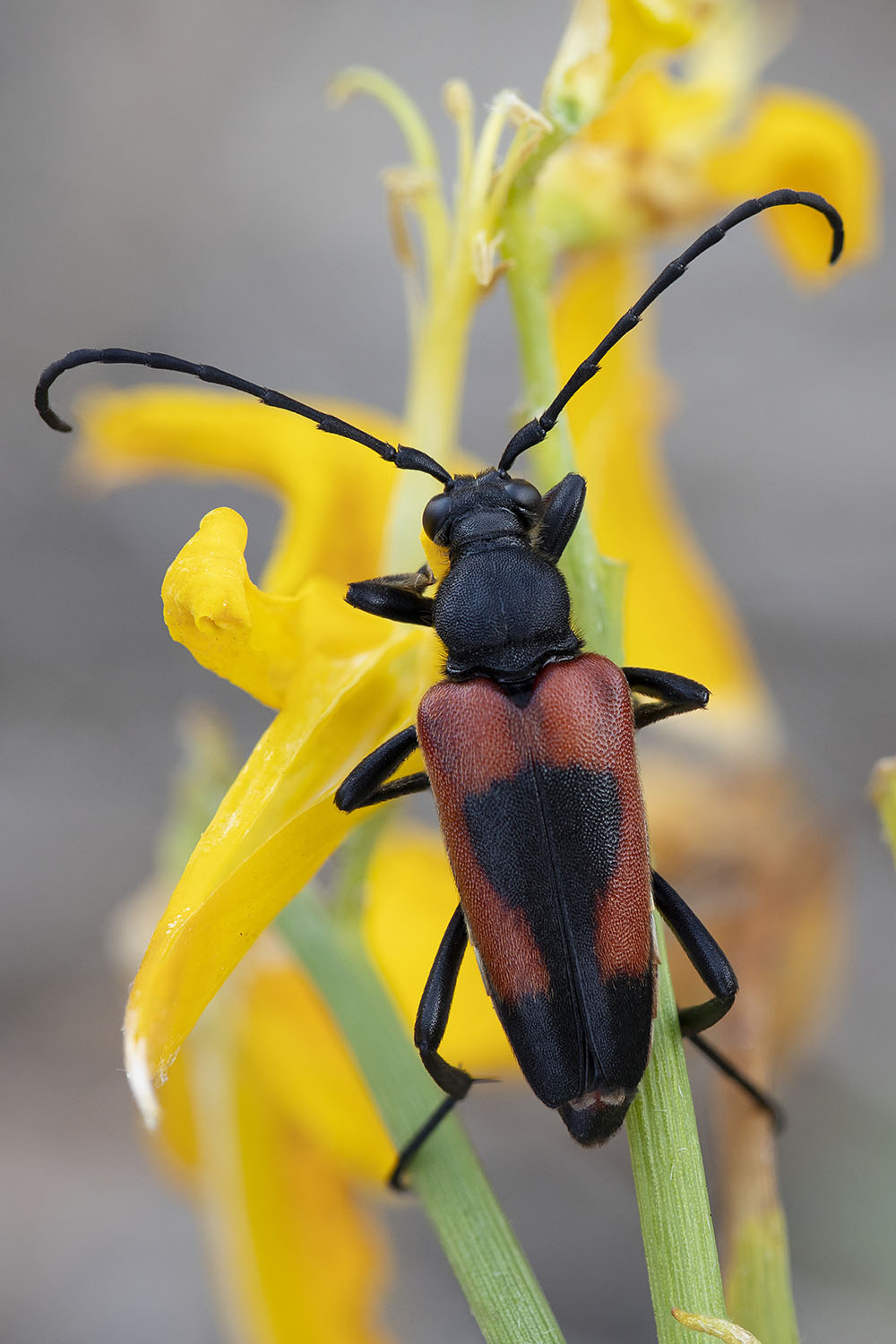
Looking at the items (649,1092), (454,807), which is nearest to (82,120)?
(454,807)

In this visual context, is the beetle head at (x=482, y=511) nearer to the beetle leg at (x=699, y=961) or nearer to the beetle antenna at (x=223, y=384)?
the beetle antenna at (x=223, y=384)

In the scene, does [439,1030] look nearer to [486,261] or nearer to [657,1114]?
[657,1114]

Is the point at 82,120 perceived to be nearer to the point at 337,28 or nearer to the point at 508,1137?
the point at 337,28

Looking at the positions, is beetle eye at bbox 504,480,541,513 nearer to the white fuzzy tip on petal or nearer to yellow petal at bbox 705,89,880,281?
yellow petal at bbox 705,89,880,281

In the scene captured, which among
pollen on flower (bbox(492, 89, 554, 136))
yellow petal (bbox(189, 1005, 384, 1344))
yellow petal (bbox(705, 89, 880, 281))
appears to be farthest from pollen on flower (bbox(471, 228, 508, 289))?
yellow petal (bbox(189, 1005, 384, 1344))

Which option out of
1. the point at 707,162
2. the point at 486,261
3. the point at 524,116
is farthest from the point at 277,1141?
the point at 707,162

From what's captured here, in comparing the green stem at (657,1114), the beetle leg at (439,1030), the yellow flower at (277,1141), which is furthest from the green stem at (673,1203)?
the yellow flower at (277,1141)
